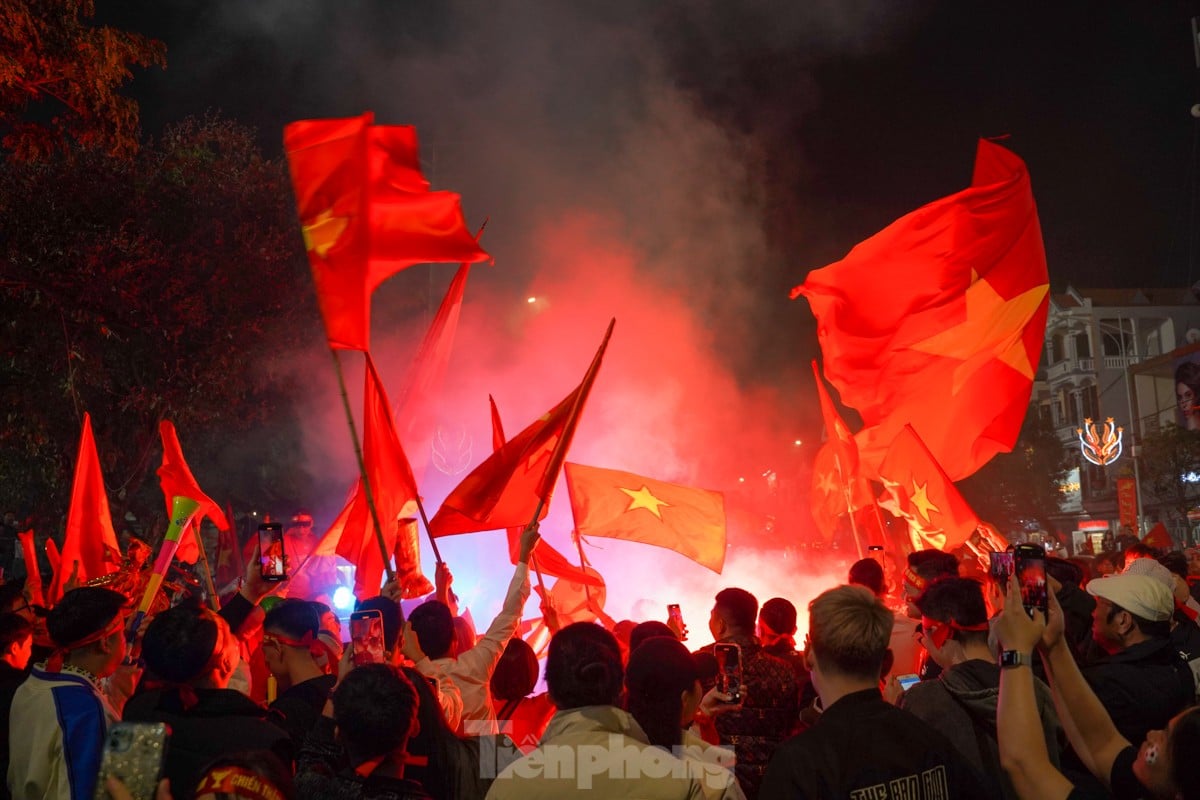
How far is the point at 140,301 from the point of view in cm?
1367

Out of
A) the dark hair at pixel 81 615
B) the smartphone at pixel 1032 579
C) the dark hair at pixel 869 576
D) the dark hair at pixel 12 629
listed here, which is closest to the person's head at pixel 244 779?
the dark hair at pixel 81 615

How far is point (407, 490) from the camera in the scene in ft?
22.7

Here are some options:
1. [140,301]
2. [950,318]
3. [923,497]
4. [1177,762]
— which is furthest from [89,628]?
[140,301]

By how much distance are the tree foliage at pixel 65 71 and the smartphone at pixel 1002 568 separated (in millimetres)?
9192

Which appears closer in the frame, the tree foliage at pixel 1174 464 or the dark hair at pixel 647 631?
the dark hair at pixel 647 631

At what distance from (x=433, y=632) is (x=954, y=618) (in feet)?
7.26

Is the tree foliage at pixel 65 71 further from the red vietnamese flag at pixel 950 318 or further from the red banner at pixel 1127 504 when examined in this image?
the red banner at pixel 1127 504

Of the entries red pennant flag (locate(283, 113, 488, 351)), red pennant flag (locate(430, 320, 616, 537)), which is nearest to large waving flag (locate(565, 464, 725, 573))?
red pennant flag (locate(430, 320, 616, 537))

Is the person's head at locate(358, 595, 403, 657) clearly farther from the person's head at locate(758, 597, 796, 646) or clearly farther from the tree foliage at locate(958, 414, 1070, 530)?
the tree foliage at locate(958, 414, 1070, 530)

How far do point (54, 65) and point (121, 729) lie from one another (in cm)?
885

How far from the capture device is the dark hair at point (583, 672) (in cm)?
303

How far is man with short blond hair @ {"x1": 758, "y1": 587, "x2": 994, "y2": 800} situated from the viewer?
2641 millimetres

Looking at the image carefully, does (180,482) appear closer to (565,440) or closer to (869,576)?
(565,440)

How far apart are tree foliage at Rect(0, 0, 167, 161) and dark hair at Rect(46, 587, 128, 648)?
710 centimetres
